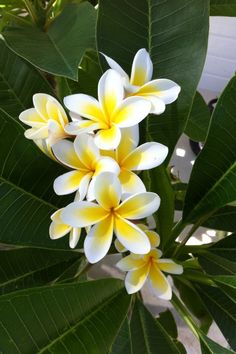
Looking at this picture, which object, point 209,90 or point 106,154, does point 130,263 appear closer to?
point 106,154

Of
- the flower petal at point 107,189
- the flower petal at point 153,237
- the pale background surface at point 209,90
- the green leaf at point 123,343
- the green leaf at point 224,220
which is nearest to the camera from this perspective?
the flower petal at point 107,189

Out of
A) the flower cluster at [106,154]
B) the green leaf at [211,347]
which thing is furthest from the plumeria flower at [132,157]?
the green leaf at [211,347]

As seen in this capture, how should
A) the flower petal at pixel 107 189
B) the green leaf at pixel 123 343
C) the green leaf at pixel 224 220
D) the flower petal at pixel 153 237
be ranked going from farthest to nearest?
the green leaf at pixel 224 220
the green leaf at pixel 123 343
the flower petal at pixel 153 237
the flower petal at pixel 107 189

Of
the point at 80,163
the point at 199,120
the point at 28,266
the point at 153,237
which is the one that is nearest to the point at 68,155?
the point at 80,163

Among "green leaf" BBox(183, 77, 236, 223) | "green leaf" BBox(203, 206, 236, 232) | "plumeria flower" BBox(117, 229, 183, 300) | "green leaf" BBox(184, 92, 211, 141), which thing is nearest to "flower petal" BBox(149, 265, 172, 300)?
"plumeria flower" BBox(117, 229, 183, 300)

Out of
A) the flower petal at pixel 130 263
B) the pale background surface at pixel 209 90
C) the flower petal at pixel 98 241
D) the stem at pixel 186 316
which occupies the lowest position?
the pale background surface at pixel 209 90

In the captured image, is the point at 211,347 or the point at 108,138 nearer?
the point at 108,138

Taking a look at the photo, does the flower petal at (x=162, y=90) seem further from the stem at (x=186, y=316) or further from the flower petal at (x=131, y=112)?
the stem at (x=186, y=316)
